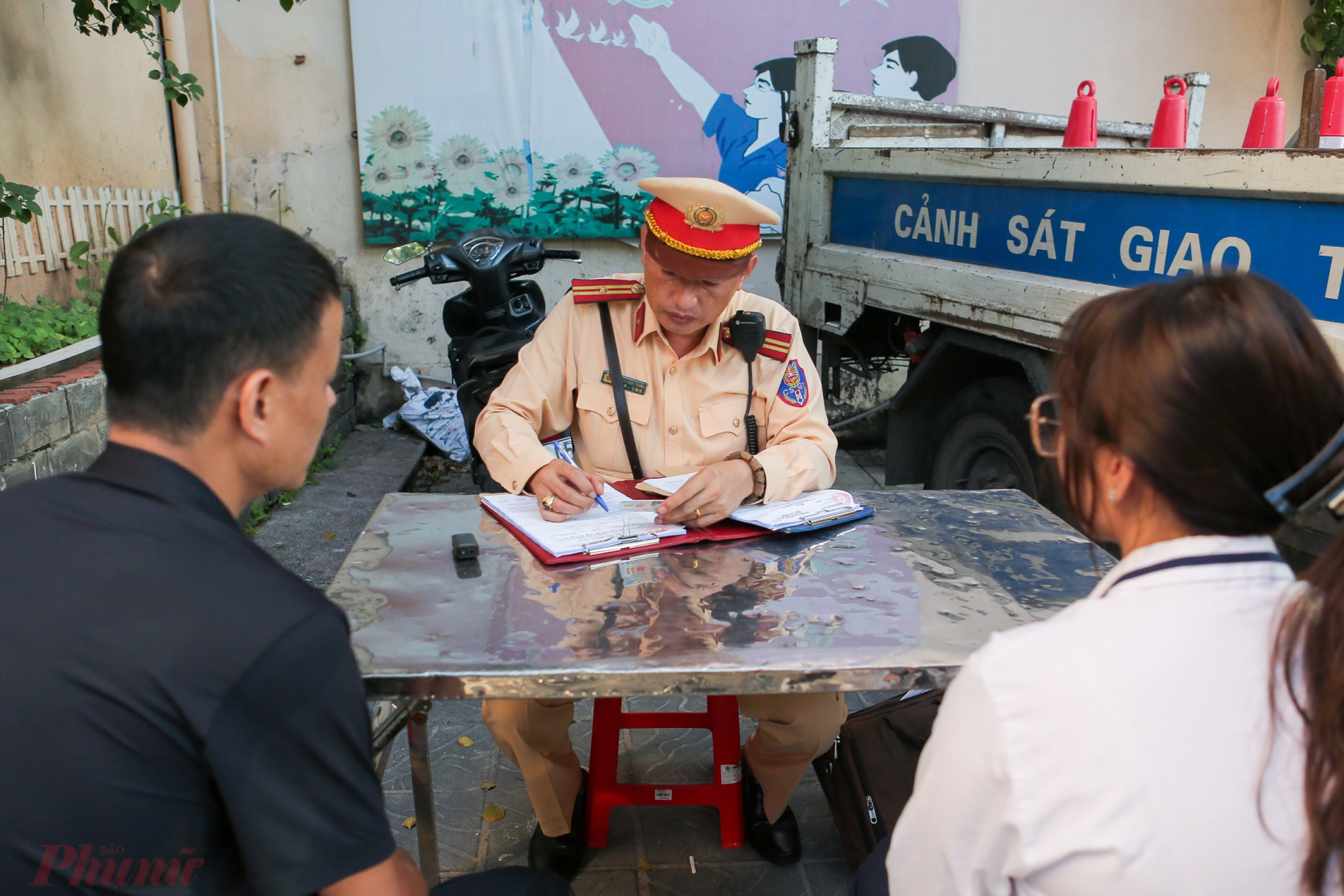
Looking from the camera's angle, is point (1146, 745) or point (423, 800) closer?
point (1146, 745)

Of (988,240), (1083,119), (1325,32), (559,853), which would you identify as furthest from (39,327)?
(1325,32)

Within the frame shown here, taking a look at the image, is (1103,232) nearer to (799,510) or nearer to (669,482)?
(799,510)

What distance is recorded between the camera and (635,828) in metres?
2.20

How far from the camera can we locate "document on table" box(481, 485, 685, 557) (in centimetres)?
170

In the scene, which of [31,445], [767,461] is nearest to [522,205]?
[31,445]

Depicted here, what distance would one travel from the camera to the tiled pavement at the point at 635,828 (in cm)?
204

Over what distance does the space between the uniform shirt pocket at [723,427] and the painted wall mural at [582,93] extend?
331 centimetres

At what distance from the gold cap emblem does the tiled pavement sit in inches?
49.7

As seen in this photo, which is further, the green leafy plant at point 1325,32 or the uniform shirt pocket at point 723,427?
the green leafy plant at point 1325,32

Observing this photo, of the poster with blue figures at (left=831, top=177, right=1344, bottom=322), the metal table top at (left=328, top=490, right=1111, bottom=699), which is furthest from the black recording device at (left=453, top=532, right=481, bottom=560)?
the poster with blue figures at (left=831, top=177, right=1344, bottom=322)

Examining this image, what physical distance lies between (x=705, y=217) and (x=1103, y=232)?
1.26 metres

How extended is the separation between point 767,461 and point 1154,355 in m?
1.13

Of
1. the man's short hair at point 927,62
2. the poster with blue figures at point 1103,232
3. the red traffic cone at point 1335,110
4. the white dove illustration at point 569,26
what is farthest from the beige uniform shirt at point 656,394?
the man's short hair at point 927,62

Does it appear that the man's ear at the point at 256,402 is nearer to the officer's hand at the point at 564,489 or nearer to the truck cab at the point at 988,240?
the officer's hand at the point at 564,489
